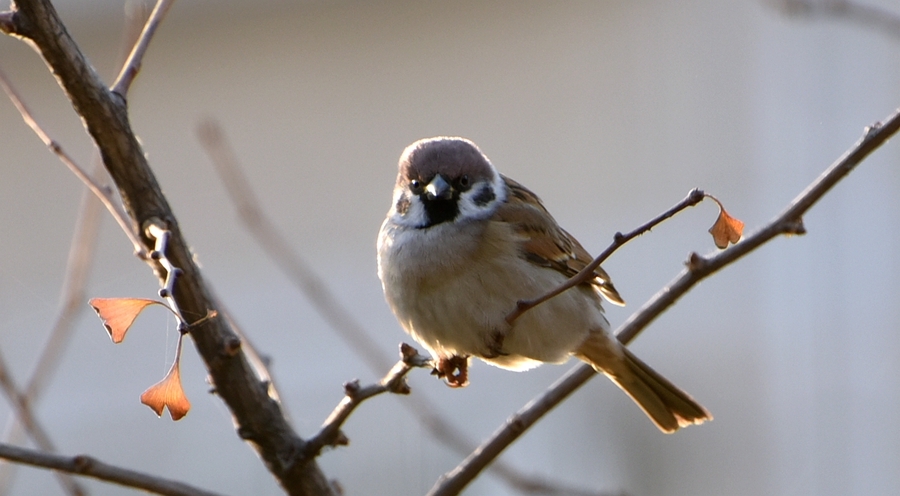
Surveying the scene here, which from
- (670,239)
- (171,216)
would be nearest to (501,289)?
(171,216)

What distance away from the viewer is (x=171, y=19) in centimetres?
650

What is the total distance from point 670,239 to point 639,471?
1293mm

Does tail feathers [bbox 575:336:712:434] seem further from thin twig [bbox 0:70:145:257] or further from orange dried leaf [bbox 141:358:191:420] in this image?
orange dried leaf [bbox 141:358:191:420]

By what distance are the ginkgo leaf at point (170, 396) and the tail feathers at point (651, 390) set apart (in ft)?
5.95

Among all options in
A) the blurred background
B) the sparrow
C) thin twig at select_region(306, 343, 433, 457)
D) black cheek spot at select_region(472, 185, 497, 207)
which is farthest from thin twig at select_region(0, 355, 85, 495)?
the blurred background

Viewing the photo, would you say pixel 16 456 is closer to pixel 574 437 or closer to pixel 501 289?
pixel 501 289

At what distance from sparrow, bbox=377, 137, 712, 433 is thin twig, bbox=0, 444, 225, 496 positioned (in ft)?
3.14

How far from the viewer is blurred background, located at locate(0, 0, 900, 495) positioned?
217 inches

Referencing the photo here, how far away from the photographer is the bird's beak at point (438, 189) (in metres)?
2.91

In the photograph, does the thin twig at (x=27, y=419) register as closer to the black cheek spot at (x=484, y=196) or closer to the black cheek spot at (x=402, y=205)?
the black cheek spot at (x=402, y=205)

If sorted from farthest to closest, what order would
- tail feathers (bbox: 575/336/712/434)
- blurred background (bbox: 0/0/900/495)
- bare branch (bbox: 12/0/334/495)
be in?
blurred background (bbox: 0/0/900/495)
tail feathers (bbox: 575/336/712/434)
bare branch (bbox: 12/0/334/495)

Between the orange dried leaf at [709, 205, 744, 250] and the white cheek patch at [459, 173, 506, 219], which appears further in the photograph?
the white cheek patch at [459, 173, 506, 219]

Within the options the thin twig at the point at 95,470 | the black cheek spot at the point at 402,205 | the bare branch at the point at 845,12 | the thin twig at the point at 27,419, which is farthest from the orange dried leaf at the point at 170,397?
the bare branch at the point at 845,12

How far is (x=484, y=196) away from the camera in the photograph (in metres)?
3.09
